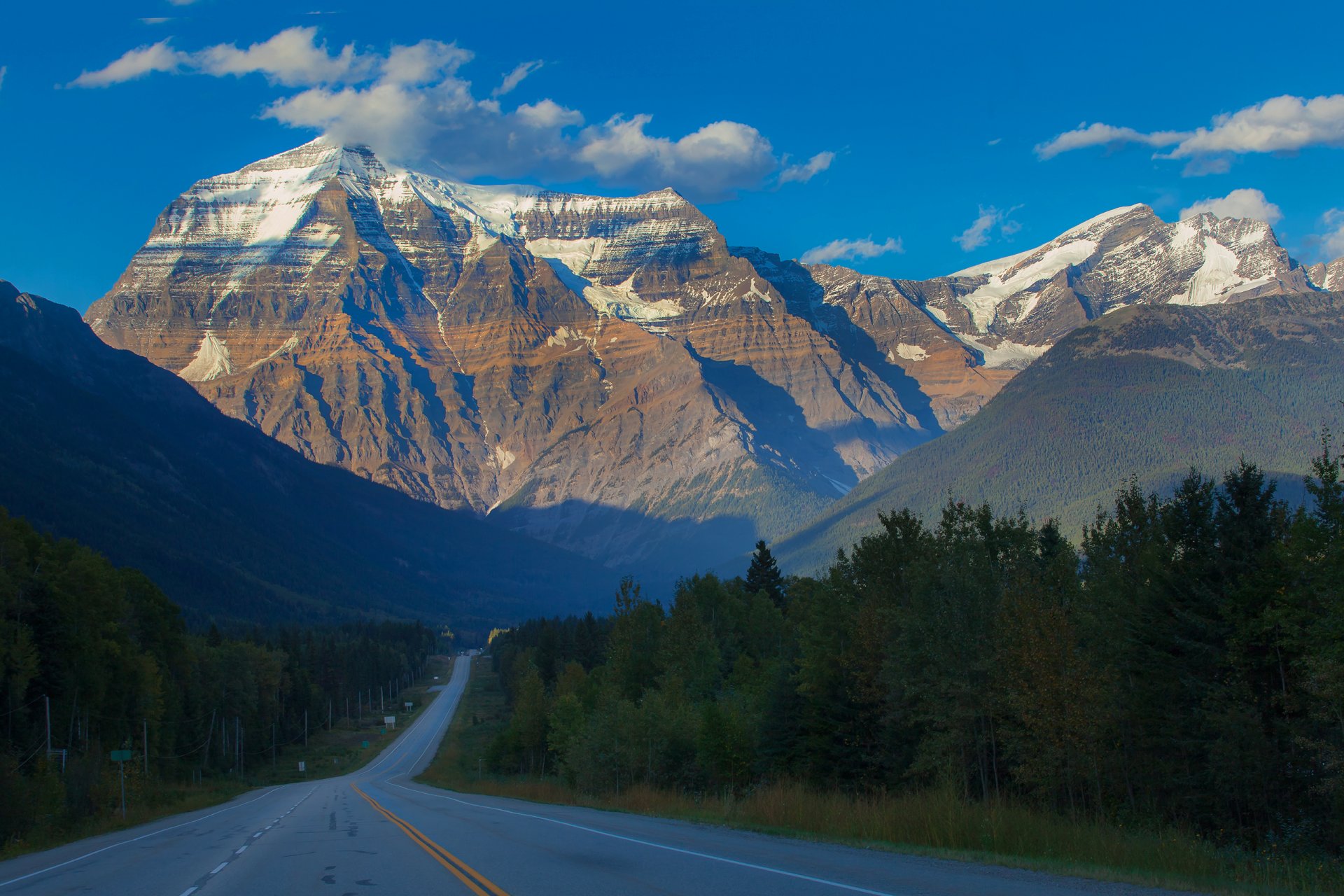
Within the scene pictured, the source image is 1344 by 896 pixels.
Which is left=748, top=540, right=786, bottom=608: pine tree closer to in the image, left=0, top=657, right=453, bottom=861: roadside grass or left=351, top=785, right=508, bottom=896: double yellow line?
left=0, top=657, right=453, bottom=861: roadside grass

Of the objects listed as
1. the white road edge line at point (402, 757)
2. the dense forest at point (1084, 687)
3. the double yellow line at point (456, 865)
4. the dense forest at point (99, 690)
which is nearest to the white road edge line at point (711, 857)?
the double yellow line at point (456, 865)

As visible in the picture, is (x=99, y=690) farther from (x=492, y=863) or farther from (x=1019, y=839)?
(x=1019, y=839)

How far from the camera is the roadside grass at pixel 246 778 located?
4078 centimetres

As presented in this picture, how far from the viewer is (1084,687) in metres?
36.7

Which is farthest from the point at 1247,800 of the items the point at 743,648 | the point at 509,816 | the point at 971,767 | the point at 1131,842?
the point at 743,648

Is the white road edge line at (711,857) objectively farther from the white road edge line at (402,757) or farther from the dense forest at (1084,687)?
the white road edge line at (402,757)

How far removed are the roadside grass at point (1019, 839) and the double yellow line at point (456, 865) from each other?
8328 mm

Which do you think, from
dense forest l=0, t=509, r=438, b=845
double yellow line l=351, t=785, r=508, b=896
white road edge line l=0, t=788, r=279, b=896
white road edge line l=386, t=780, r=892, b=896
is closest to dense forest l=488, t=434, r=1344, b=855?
white road edge line l=386, t=780, r=892, b=896

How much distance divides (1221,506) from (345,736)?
12684 centimetres

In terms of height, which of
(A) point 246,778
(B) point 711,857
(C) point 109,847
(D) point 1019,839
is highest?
(B) point 711,857

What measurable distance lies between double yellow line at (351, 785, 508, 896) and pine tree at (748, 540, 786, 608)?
9103 centimetres

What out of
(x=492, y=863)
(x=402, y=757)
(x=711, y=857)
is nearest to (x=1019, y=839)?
(x=711, y=857)

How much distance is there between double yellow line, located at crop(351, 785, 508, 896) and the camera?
1717cm

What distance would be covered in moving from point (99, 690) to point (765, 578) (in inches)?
2955
